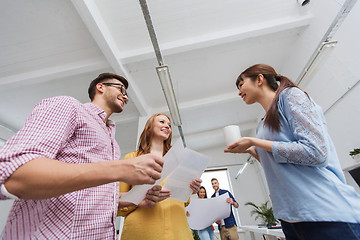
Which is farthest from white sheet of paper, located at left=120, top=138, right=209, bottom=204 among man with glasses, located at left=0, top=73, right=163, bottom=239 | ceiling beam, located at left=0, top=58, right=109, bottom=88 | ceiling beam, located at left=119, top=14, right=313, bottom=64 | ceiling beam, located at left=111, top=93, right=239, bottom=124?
ceiling beam, located at left=111, top=93, right=239, bottom=124

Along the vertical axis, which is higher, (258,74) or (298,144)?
(258,74)

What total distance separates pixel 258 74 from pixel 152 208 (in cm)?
101

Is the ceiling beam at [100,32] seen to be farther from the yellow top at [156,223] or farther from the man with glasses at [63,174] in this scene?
the yellow top at [156,223]

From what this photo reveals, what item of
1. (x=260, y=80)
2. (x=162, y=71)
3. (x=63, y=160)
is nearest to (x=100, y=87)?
(x=63, y=160)

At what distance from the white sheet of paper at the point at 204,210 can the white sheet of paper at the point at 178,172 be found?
113 centimetres

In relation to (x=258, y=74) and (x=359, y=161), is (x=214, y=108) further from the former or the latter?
(x=258, y=74)

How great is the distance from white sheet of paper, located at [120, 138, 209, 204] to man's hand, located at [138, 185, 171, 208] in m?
0.02

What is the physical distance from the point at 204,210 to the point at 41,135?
209 centimetres

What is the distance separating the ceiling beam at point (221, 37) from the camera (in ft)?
10.2

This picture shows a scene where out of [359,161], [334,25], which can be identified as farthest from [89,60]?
[359,161]

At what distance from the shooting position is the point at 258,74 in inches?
44.1

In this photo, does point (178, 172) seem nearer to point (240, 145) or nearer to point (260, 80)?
point (240, 145)

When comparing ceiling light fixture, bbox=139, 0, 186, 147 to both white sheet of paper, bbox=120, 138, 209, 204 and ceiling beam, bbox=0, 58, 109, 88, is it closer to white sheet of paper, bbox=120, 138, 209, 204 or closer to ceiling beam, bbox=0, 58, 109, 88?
ceiling beam, bbox=0, 58, 109, 88

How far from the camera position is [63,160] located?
603 mm
